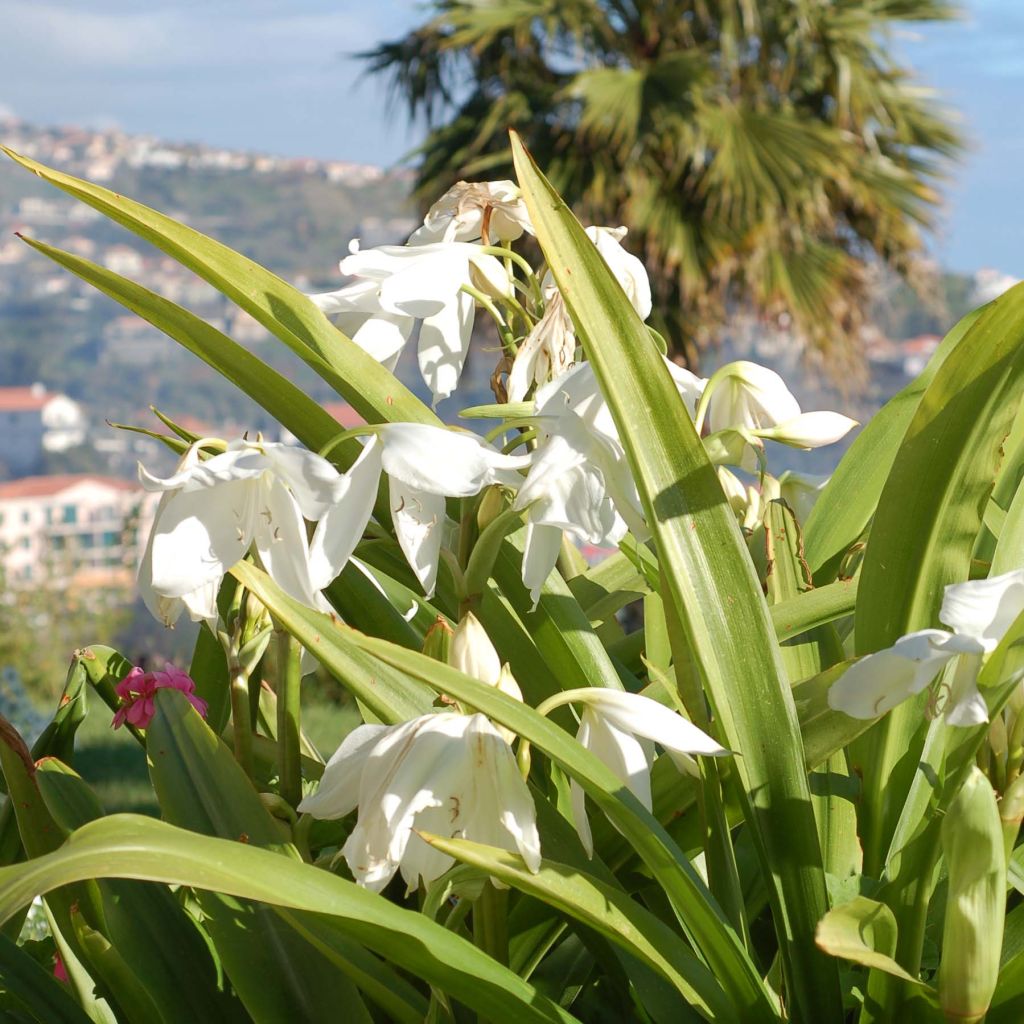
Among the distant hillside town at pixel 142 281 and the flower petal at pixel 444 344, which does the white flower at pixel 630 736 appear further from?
the distant hillside town at pixel 142 281

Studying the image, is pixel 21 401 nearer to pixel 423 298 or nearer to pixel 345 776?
pixel 423 298

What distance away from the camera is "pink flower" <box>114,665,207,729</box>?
2.14ft

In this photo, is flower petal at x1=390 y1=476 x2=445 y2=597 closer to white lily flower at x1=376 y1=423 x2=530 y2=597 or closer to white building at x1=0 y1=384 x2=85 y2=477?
white lily flower at x1=376 y1=423 x2=530 y2=597

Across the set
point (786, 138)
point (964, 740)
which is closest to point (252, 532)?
point (964, 740)

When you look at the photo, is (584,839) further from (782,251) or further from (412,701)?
(782,251)

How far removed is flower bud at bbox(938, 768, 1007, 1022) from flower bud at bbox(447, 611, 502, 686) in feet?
0.64

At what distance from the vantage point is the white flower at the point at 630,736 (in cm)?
48

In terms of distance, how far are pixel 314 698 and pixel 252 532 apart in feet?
18.3

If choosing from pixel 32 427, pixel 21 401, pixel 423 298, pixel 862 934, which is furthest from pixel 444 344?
pixel 32 427

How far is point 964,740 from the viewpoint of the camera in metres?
A: 0.61

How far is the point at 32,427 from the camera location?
37594 millimetres

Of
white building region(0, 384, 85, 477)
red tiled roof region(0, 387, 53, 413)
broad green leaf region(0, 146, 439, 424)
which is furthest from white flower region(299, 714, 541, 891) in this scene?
red tiled roof region(0, 387, 53, 413)

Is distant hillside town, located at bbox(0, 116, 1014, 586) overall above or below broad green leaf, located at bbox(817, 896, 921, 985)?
below

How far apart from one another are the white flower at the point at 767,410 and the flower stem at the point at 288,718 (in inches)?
10.7
